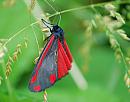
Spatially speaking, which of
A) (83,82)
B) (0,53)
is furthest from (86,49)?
(0,53)

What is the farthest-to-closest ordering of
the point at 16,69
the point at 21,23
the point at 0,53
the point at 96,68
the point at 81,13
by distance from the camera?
1. the point at 96,68
2. the point at 81,13
3. the point at 21,23
4. the point at 16,69
5. the point at 0,53

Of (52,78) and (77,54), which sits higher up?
(77,54)

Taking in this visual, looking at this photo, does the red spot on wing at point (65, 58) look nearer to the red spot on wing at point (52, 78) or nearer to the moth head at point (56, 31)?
the moth head at point (56, 31)

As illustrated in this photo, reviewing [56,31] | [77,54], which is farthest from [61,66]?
[77,54]

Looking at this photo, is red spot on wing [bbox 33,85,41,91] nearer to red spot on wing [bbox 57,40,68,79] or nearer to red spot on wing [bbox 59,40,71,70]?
red spot on wing [bbox 57,40,68,79]

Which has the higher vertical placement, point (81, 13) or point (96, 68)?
point (81, 13)

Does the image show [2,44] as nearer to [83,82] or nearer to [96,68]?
[83,82]

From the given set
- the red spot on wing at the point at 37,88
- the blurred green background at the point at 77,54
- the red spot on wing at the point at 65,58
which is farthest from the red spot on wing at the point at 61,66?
the blurred green background at the point at 77,54

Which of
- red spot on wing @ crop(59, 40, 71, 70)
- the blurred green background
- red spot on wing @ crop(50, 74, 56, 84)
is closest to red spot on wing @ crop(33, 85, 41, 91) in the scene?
red spot on wing @ crop(50, 74, 56, 84)

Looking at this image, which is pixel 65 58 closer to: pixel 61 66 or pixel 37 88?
pixel 61 66
